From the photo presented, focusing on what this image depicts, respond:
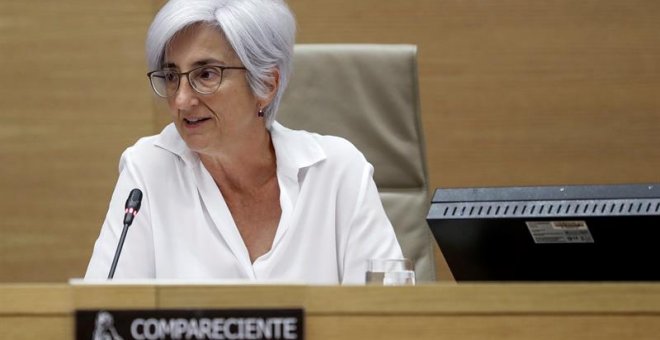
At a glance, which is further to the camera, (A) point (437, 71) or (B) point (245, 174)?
(A) point (437, 71)

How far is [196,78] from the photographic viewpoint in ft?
6.75

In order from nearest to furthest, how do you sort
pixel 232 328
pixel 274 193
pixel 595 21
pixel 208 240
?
1. pixel 232 328
2. pixel 208 240
3. pixel 274 193
4. pixel 595 21

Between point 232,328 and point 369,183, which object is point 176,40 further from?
point 232,328

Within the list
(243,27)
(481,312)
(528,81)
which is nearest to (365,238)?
(243,27)

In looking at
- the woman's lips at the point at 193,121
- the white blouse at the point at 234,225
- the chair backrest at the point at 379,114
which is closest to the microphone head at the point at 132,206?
the white blouse at the point at 234,225

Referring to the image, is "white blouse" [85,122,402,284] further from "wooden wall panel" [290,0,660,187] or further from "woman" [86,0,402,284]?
"wooden wall panel" [290,0,660,187]

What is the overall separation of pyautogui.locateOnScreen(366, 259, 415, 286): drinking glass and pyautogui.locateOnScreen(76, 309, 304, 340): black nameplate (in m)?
0.51

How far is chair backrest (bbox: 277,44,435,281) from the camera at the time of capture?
2.38 metres

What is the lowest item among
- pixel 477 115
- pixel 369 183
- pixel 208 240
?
pixel 208 240

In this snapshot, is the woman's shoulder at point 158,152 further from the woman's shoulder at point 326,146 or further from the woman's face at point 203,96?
the woman's shoulder at point 326,146

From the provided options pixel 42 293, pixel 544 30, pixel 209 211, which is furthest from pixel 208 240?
pixel 544 30

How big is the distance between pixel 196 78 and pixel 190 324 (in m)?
1.02

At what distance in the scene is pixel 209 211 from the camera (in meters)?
2.06

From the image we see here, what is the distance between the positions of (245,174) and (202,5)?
33cm
